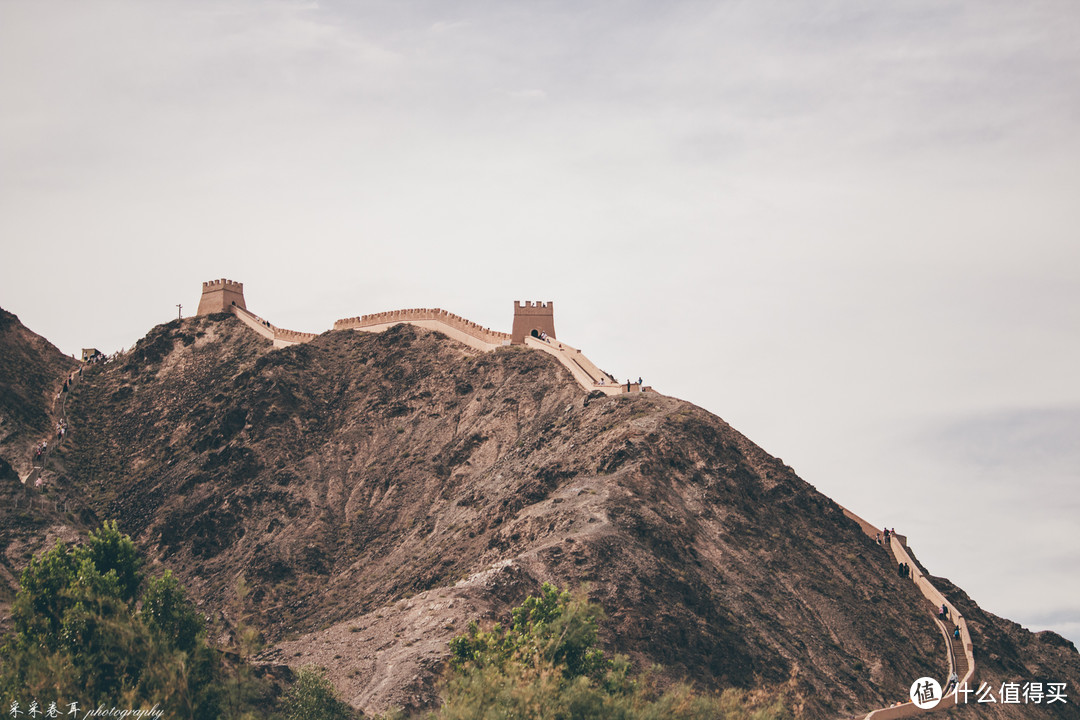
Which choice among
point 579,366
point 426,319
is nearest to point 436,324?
point 426,319

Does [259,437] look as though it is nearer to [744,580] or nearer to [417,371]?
[417,371]

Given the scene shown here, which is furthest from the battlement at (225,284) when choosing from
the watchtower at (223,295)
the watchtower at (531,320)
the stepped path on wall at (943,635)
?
the stepped path on wall at (943,635)

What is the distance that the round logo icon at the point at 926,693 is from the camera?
268ft

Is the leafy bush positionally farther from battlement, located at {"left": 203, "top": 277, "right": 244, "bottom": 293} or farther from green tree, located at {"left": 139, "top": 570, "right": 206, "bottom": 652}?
battlement, located at {"left": 203, "top": 277, "right": 244, "bottom": 293}

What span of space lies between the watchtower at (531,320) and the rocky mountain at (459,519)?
8.28 ft

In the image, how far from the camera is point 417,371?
389 feet

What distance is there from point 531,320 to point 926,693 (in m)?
42.5

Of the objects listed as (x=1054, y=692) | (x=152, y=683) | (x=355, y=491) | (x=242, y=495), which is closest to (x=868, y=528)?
(x=1054, y=692)

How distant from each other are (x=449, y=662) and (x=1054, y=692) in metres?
39.4

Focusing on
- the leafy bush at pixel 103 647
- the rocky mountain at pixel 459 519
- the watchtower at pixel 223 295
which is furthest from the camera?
the watchtower at pixel 223 295

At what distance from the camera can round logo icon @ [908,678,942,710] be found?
8162cm

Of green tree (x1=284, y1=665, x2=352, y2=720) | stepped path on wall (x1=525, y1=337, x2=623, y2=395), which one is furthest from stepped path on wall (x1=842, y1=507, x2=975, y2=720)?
green tree (x1=284, y1=665, x2=352, y2=720)

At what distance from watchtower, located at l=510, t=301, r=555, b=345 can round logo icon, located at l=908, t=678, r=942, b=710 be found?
132 feet

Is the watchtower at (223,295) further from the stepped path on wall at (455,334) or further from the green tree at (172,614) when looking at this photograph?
the green tree at (172,614)
